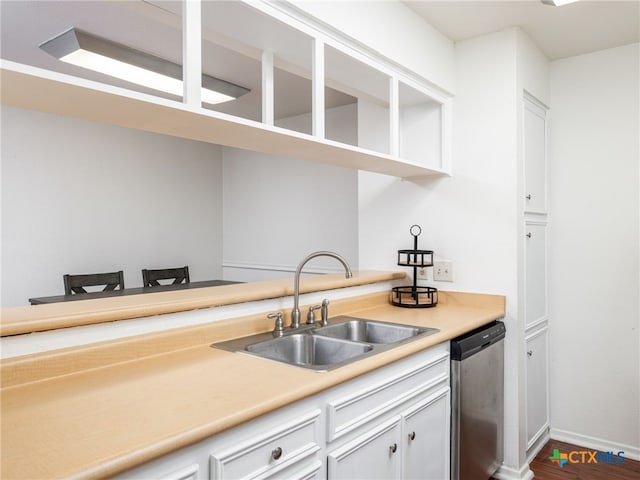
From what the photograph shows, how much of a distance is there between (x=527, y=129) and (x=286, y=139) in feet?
5.13

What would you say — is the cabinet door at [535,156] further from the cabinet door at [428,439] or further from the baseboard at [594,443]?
the baseboard at [594,443]

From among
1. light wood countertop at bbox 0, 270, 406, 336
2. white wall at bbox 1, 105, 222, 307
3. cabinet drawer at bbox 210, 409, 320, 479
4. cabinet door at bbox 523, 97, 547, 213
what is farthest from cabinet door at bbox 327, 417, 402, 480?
white wall at bbox 1, 105, 222, 307

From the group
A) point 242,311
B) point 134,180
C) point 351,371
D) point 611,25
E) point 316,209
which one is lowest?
point 351,371

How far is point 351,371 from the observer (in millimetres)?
1342

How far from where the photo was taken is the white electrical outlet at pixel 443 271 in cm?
255

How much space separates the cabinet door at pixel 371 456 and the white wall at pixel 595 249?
1.71 m

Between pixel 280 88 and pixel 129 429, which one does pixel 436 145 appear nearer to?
pixel 280 88

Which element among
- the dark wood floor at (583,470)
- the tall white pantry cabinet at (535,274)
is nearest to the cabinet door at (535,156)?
the tall white pantry cabinet at (535,274)

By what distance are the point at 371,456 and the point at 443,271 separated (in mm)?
1327

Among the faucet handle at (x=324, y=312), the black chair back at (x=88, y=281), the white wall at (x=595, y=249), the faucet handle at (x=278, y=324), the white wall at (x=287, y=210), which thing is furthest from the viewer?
the white wall at (x=287, y=210)

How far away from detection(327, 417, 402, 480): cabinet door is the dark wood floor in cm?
130

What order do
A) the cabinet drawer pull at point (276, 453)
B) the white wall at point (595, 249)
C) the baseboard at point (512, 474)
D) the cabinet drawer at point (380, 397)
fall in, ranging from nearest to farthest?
the cabinet drawer pull at point (276, 453) < the cabinet drawer at point (380, 397) < the baseboard at point (512, 474) < the white wall at point (595, 249)

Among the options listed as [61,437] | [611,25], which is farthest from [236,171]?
[61,437]

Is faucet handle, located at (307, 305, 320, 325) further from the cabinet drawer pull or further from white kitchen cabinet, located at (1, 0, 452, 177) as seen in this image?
the cabinet drawer pull
